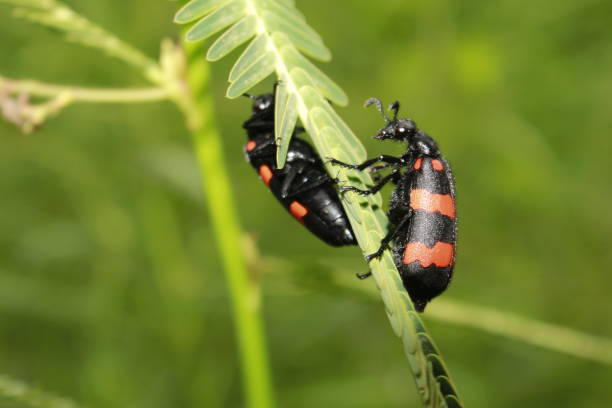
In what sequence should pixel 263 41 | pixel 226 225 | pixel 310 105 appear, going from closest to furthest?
pixel 310 105, pixel 263 41, pixel 226 225

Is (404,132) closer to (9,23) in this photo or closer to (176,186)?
(176,186)

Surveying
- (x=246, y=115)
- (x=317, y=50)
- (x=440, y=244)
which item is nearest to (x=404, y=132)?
(x=440, y=244)

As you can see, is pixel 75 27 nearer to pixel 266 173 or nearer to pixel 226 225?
pixel 226 225

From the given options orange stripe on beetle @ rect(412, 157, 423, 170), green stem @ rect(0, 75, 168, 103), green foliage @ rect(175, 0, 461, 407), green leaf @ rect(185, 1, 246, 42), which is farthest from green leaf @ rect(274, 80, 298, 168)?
orange stripe on beetle @ rect(412, 157, 423, 170)

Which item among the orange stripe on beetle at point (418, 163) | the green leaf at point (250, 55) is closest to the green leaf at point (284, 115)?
the green leaf at point (250, 55)

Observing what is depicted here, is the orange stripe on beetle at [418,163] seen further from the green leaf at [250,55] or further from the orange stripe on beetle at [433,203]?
the green leaf at [250,55]

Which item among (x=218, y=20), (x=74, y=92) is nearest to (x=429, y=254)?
(x=218, y=20)

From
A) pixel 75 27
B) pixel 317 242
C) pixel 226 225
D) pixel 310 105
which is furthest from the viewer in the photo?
pixel 317 242
